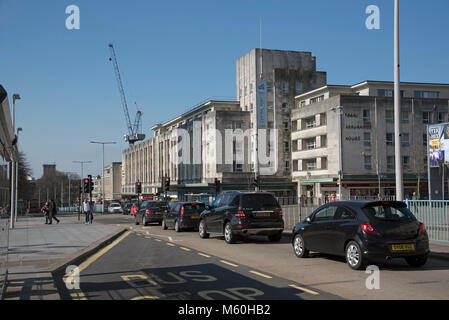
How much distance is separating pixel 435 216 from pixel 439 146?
10.8 metres

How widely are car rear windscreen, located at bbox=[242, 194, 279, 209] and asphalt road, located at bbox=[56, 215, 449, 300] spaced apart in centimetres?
255

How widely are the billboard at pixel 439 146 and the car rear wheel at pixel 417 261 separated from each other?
1544cm

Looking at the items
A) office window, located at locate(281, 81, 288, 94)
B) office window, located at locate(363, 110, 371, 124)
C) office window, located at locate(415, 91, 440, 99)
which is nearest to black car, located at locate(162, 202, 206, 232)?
office window, located at locate(363, 110, 371, 124)

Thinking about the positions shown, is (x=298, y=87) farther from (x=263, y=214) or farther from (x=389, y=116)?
(x=263, y=214)

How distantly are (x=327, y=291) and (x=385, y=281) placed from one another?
155 cm

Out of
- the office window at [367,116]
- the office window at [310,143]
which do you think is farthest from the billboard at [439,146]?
the office window at [310,143]

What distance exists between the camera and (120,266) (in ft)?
37.5

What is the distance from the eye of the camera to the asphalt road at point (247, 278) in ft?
25.5

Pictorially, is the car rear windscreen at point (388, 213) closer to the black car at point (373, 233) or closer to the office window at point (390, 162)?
the black car at point (373, 233)

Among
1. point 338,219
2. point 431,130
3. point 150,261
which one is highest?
point 431,130

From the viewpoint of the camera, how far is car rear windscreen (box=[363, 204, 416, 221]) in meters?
10.2

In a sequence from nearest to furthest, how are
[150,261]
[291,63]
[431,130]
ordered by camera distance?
[150,261], [431,130], [291,63]
